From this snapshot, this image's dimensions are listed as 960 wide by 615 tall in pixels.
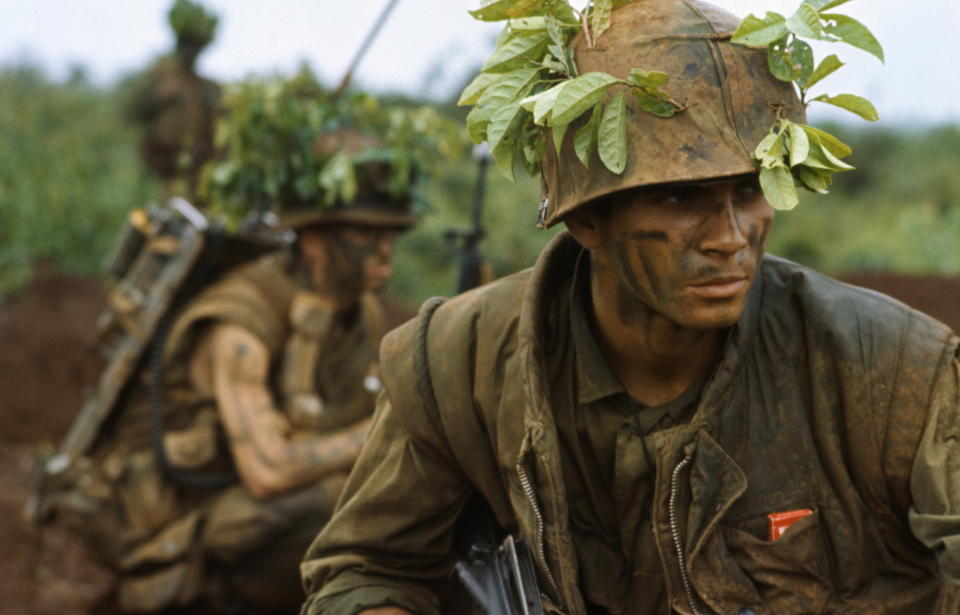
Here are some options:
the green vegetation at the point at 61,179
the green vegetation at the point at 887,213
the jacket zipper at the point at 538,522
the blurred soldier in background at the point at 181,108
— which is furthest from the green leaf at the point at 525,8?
the green vegetation at the point at 61,179

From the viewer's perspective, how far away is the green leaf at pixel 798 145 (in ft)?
6.95

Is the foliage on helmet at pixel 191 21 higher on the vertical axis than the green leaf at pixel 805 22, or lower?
higher

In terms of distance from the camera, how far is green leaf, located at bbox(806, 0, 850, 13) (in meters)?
2.20

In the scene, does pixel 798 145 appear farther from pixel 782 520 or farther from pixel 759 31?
pixel 782 520

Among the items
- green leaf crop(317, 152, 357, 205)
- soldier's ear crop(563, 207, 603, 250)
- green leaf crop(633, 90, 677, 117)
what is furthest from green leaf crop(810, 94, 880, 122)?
green leaf crop(317, 152, 357, 205)

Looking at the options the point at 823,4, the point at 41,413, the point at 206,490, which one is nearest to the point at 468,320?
the point at 823,4

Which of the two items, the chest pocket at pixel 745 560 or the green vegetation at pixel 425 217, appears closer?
the chest pocket at pixel 745 560

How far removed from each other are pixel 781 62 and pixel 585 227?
597mm

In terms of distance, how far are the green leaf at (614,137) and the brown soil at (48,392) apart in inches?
153

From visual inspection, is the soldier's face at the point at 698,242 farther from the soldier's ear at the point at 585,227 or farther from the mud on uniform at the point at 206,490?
the mud on uniform at the point at 206,490

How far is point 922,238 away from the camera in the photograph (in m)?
12.5

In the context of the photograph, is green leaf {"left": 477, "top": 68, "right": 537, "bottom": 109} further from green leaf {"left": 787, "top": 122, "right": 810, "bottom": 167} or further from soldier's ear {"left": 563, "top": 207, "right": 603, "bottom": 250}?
green leaf {"left": 787, "top": 122, "right": 810, "bottom": 167}

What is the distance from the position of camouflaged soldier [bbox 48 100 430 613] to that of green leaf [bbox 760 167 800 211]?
313 centimetres

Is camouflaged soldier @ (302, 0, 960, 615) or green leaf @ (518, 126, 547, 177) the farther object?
green leaf @ (518, 126, 547, 177)
